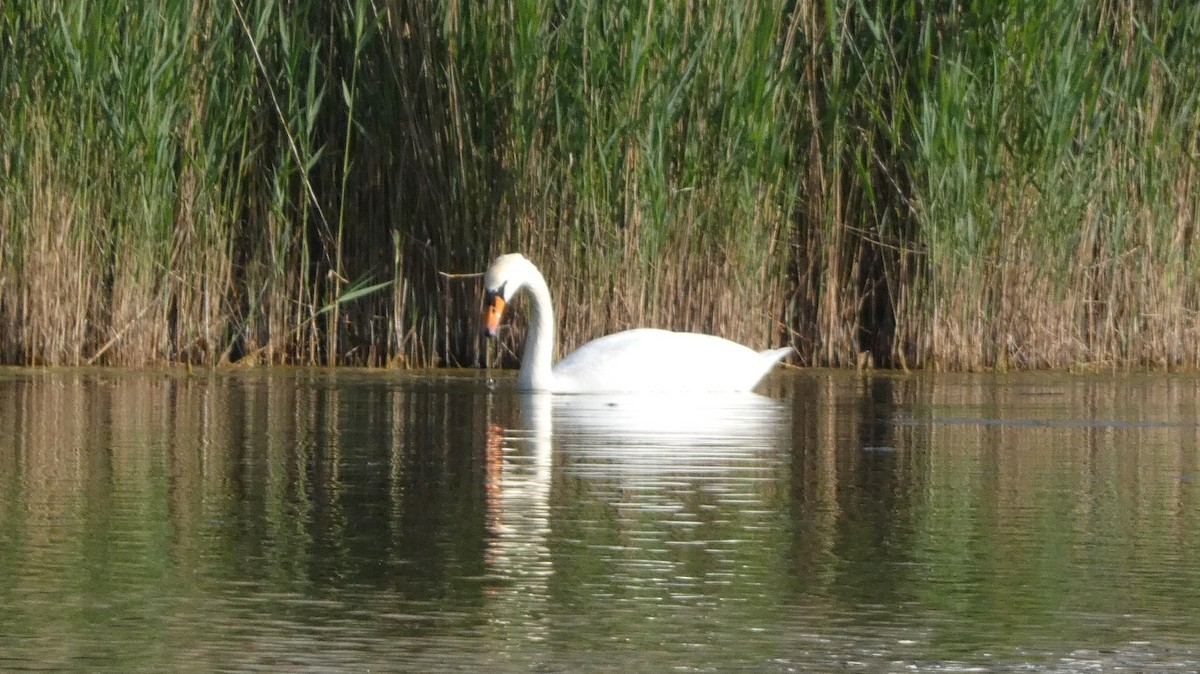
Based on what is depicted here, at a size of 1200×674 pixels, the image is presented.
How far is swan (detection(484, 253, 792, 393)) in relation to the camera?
28.9 ft

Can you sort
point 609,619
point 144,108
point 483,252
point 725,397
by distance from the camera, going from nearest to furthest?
point 609,619 → point 725,397 → point 144,108 → point 483,252

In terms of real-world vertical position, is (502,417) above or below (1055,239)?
below

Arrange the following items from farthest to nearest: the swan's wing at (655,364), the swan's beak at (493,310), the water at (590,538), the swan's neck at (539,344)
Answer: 1. the swan's beak at (493,310)
2. the swan's neck at (539,344)
3. the swan's wing at (655,364)
4. the water at (590,538)

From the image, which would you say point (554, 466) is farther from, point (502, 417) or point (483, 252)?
point (483, 252)

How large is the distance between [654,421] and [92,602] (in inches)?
161

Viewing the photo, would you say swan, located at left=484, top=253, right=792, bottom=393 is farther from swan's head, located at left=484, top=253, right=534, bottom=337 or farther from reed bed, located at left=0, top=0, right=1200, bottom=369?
reed bed, located at left=0, top=0, right=1200, bottom=369

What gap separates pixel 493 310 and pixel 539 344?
35cm

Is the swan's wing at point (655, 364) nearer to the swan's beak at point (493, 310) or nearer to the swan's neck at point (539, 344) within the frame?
the swan's neck at point (539, 344)

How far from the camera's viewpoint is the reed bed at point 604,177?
9.95 m

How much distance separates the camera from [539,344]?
356 inches

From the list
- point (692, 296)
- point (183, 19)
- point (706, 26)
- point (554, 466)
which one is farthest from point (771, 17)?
point (554, 466)

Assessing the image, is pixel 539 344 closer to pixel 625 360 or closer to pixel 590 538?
pixel 625 360

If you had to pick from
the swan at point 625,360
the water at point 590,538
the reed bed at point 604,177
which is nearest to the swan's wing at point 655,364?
the swan at point 625,360

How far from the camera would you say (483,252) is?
10594 mm
